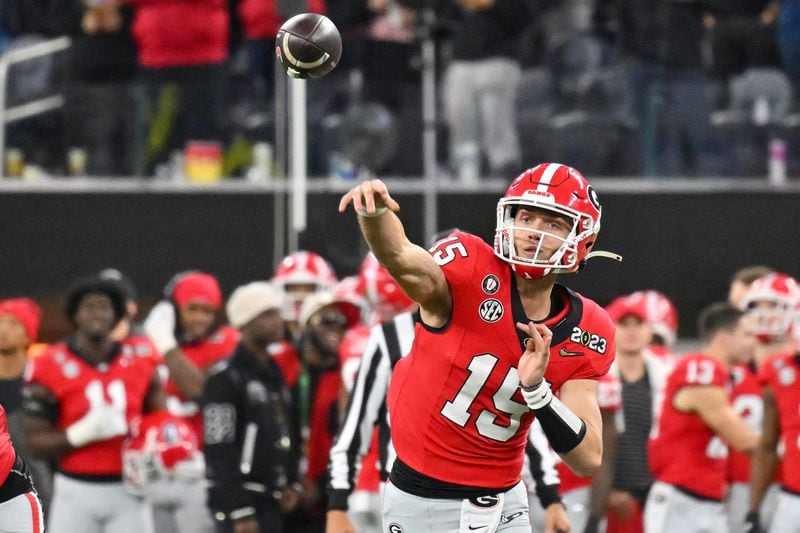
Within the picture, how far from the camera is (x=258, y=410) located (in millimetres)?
8547

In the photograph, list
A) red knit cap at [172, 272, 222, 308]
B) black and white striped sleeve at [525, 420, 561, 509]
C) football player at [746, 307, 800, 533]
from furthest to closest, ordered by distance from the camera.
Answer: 1. red knit cap at [172, 272, 222, 308]
2. football player at [746, 307, 800, 533]
3. black and white striped sleeve at [525, 420, 561, 509]

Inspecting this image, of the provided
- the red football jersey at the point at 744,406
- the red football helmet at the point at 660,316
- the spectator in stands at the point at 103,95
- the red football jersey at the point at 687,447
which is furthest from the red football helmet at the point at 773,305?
the spectator in stands at the point at 103,95

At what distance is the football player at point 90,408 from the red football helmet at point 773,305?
3.39m

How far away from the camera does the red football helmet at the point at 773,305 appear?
8695mm

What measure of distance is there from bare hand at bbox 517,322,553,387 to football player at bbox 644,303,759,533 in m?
3.75

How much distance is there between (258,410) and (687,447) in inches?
95.7

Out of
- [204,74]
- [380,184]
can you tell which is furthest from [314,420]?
[380,184]

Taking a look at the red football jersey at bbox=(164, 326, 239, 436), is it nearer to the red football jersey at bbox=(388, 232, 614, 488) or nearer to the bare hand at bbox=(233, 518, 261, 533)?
the bare hand at bbox=(233, 518, 261, 533)

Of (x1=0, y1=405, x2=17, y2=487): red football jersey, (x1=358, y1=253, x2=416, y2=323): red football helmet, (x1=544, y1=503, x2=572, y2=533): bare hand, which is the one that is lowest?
(x1=544, y1=503, x2=572, y2=533): bare hand

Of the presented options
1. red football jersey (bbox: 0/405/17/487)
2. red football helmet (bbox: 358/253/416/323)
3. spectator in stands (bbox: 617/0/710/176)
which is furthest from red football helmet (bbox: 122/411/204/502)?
spectator in stands (bbox: 617/0/710/176)

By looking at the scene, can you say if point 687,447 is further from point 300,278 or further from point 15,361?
point 15,361

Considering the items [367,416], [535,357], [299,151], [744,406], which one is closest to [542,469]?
[367,416]

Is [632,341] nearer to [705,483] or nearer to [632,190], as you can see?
[705,483]

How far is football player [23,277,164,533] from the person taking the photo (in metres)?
8.50
